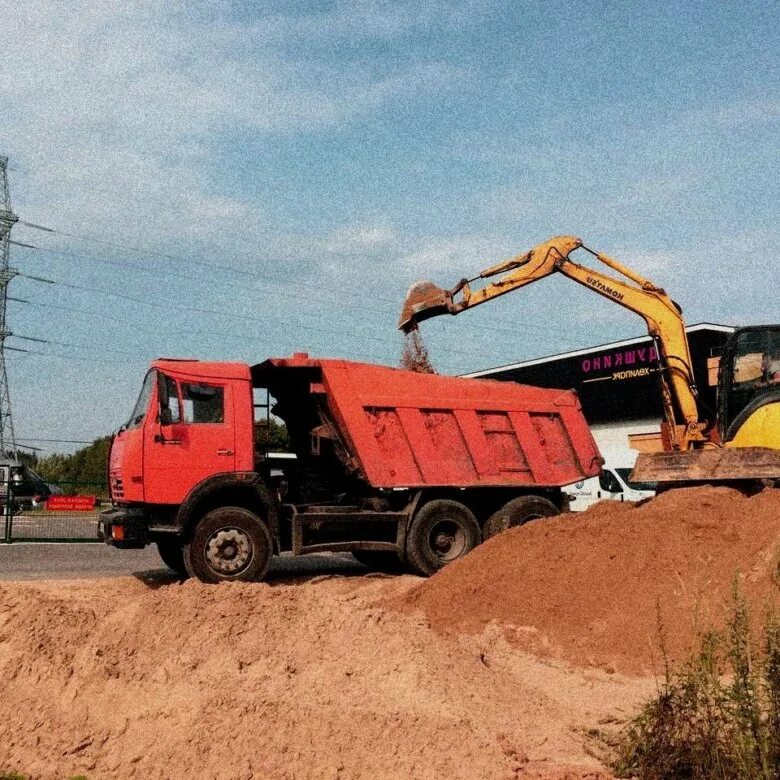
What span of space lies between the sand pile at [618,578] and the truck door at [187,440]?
10.5 ft

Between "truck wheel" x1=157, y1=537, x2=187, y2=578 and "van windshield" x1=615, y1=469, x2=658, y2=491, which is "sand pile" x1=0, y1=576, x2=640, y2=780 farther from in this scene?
"van windshield" x1=615, y1=469, x2=658, y2=491

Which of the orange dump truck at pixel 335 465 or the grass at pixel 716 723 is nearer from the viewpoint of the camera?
the grass at pixel 716 723

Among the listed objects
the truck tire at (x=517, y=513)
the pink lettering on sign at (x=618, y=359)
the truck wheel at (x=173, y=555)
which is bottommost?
the truck wheel at (x=173, y=555)

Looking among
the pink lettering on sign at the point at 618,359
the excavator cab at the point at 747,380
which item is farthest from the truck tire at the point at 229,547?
the pink lettering on sign at the point at 618,359

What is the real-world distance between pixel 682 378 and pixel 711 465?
2764 mm

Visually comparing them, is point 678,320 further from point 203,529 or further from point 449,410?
point 203,529

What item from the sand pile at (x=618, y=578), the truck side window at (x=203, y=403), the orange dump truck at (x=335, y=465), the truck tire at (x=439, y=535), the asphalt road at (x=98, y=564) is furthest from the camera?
the asphalt road at (x=98, y=564)

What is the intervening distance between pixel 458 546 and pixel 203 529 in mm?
3543

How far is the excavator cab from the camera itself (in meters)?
11.4

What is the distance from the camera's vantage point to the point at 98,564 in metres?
15.5

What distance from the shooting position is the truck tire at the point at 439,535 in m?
12.3

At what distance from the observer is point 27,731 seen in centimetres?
549

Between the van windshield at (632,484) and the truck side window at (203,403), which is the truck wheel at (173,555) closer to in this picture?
the truck side window at (203,403)

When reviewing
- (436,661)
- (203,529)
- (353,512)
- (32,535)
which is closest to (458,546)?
(353,512)
